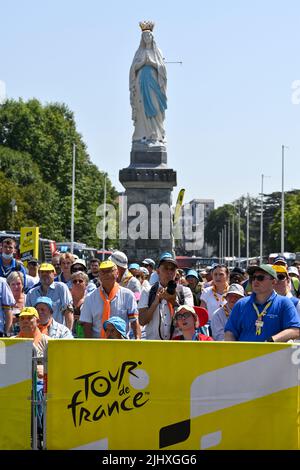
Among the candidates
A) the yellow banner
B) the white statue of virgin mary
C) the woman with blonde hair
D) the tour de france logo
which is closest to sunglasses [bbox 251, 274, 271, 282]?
the tour de france logo

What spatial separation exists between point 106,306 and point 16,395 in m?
3.12

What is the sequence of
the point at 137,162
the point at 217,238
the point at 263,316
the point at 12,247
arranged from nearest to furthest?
the point at 263,316, the point at 12,247, the point at 137,162, the point at 217,238

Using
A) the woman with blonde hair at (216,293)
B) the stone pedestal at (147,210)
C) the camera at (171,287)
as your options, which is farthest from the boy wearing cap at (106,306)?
the stone pedestal at (147,210)

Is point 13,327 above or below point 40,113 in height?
below

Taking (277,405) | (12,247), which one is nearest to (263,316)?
(277,405)

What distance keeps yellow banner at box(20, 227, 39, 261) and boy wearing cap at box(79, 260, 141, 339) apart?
729 inches

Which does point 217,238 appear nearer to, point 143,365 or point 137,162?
point 137,162

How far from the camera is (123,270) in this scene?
13.5 metres

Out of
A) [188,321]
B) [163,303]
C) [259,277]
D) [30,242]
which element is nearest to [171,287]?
[163,303]

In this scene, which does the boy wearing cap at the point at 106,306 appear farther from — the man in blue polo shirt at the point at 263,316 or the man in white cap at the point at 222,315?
the man in blue polo shirt at the point at 263,316

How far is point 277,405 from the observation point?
7.88 metres

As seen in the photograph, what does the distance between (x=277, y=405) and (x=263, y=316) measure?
125 cm
